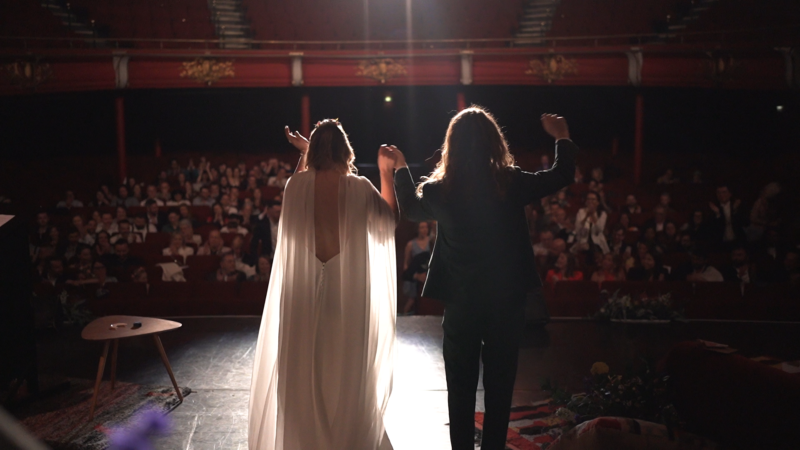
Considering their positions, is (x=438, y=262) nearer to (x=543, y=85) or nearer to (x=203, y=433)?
(x=203, y=433)

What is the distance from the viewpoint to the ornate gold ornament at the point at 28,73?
949 centimetres

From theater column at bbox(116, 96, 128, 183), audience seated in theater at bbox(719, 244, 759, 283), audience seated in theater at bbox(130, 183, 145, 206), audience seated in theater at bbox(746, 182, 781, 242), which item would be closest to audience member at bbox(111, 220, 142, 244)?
audience seated in theater at bbox(130, 183, 145, 206)

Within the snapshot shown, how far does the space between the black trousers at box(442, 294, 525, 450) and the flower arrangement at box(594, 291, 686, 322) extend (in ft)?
12.0

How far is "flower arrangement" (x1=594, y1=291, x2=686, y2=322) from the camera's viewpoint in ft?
18.3

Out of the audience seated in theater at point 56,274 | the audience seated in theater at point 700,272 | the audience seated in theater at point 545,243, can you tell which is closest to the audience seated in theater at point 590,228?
the audience seated in theater at point 545,243

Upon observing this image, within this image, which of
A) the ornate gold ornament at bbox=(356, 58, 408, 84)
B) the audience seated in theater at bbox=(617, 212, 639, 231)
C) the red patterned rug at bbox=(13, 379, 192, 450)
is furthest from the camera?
the ornate gold ornament at bbox=(356, 58, 408, 84)

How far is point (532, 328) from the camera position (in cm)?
530

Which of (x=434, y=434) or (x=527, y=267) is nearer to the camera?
(x=527, y=267)

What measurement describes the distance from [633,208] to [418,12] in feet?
20.9

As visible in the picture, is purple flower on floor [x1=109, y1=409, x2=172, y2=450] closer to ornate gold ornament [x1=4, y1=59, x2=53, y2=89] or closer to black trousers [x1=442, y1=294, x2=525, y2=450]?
black trousers [x1=442, y1=294, x2=525, y2=450]

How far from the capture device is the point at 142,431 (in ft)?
10.2

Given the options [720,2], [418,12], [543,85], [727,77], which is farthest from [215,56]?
[720,2]

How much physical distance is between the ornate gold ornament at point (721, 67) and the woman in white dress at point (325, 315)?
9131 millimetres

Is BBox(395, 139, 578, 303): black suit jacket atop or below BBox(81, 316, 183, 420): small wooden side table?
atop
